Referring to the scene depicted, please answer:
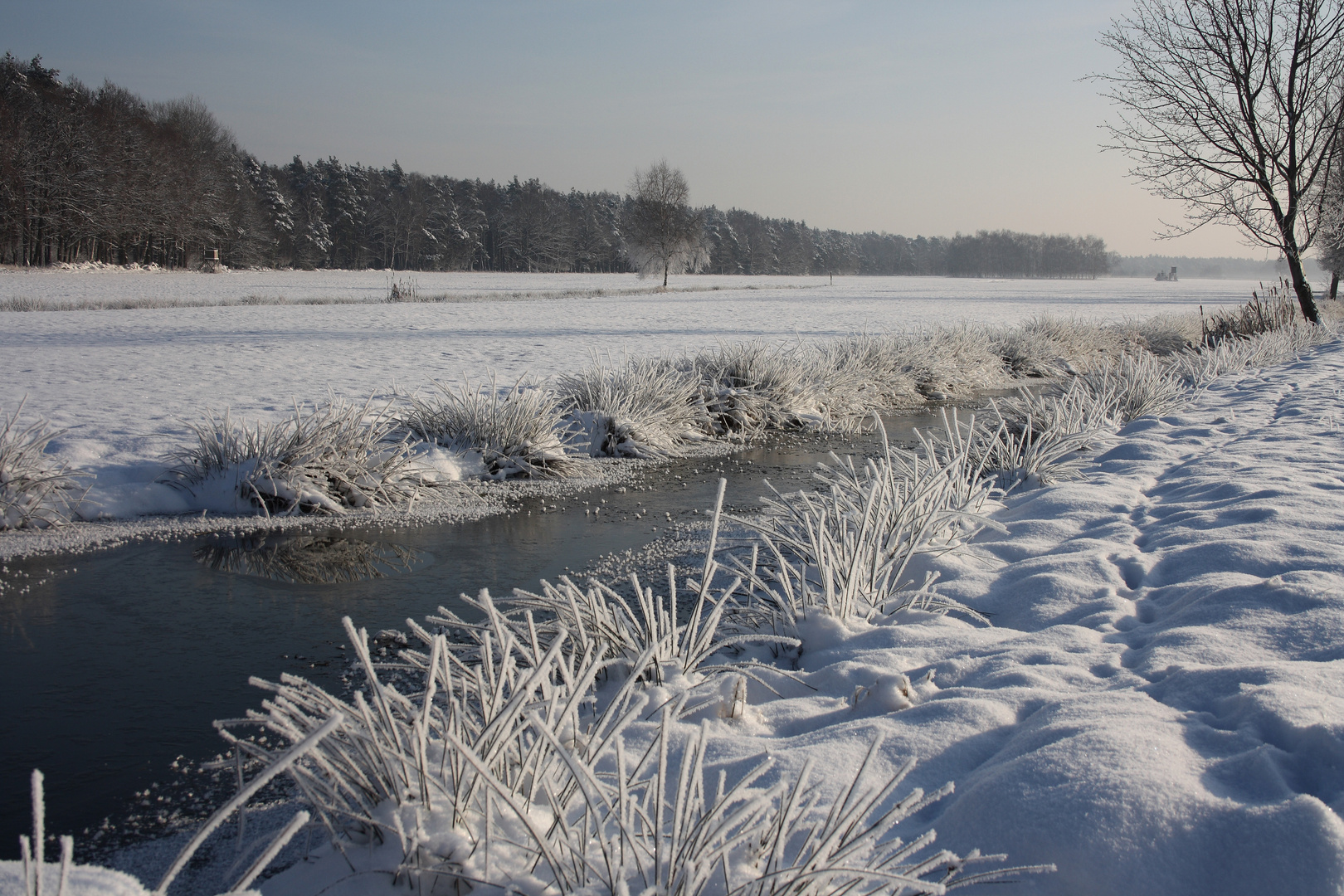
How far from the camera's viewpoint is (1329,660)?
201 cm

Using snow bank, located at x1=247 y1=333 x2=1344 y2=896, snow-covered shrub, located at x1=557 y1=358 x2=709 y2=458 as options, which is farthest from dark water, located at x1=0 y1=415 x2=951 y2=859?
snow-covered shrub, located at x1=557 y1=358 x2=709 y2=458

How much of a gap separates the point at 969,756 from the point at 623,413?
5.46 meters

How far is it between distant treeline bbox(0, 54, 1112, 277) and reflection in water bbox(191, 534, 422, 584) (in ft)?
125

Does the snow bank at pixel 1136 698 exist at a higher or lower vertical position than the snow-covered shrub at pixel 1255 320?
lower

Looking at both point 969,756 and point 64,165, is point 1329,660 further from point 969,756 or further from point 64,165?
point 64,165

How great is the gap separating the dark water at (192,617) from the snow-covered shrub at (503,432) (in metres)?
0.82

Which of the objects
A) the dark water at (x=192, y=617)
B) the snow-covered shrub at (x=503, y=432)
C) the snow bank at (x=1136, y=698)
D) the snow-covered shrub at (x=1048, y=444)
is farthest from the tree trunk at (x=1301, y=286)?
the snow-covered shrub at (x=503, y=432)

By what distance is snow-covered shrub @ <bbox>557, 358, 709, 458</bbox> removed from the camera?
695 centimetres

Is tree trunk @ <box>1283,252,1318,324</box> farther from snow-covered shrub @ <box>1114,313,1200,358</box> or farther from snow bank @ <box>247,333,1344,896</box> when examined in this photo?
snow bank @ <box>247,333,1344,896</box>

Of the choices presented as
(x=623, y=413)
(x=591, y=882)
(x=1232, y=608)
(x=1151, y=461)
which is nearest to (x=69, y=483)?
(x=623, y=413)

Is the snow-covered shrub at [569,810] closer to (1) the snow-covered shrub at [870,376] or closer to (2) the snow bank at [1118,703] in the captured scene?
(2) the snow bank at [1118,703]

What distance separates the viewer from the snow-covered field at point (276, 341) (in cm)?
602

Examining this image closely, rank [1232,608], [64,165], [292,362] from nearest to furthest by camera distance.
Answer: [1232,608]
[292,362]
[64,165]

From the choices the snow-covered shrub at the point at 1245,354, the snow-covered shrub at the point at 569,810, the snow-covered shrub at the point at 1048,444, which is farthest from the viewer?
the snow-covered shrub at the point at 1245,354
